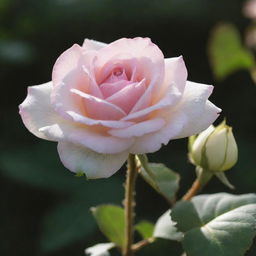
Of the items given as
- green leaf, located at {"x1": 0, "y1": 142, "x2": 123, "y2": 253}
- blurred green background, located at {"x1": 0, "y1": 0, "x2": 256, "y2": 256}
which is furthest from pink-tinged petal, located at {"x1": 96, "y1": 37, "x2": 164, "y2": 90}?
green leaf, located at {"x1": 0, "y1": 142, "x2": 123, "y2": 253}

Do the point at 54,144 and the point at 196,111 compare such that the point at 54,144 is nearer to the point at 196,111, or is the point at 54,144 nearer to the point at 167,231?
the point at 167,231

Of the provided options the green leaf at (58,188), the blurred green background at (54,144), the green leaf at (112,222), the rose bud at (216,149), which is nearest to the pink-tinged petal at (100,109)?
the rose bud at (216,149)

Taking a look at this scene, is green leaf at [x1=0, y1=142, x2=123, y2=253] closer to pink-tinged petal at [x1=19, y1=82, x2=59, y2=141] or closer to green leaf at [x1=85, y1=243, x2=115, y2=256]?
green leaf at [x1=85, y1=243, x2=115, y2=256]

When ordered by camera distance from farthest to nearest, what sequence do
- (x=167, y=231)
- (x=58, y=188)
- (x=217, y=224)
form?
(x=58, y=188) → (x=167, y=231) → (x=217, y=224)

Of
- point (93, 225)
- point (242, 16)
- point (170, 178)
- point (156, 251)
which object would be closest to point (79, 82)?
point (170, 178)

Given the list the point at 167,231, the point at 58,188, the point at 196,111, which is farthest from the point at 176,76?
the point at 58,188
